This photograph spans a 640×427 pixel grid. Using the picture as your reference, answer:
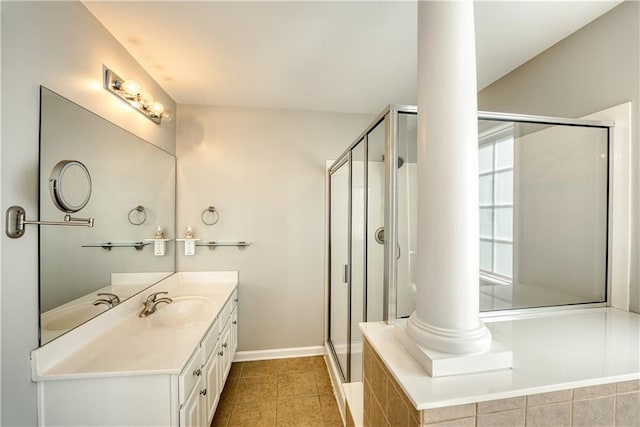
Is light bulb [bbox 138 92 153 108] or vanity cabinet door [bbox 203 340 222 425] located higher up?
light bulb [bbox 138 92 153 108]

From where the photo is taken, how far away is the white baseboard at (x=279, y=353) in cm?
245

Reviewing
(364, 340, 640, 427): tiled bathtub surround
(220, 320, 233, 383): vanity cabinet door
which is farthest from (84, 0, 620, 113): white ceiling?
(220, 320, 233, 383): vanity cabinet door

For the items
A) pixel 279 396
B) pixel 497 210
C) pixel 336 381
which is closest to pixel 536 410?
pixel 497 210

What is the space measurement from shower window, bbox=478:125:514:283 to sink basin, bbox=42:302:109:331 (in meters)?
2.18

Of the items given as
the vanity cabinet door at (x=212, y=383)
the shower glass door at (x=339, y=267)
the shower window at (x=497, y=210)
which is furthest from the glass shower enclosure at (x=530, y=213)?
the vanity cabinet door at (x=212, y=383)

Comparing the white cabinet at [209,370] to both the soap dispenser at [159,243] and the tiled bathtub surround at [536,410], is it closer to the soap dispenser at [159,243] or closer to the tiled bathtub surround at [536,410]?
the soap dispenser at [159,243]

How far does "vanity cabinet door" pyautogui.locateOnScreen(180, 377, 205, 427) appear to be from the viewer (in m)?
1.15

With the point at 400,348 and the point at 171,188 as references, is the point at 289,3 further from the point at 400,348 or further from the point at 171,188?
the point at 171,188

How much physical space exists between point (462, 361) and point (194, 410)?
133 cm

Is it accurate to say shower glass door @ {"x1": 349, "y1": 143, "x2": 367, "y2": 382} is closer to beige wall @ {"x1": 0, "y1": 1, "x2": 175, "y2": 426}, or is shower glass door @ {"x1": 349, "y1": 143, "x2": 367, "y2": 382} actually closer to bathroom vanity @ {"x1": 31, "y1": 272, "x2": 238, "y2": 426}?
bathroom vanity @ {"x1": 31, "y1": 272, "x2": 238, "y2": 426}

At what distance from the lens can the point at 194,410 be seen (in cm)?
127

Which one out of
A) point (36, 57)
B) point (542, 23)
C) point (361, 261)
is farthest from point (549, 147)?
point (36, 57)

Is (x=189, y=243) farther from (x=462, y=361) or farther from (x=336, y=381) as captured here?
(x=462, y=361)

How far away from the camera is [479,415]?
0.66 meters
